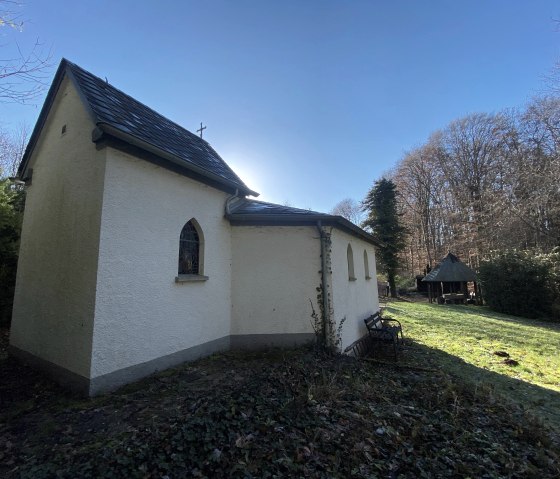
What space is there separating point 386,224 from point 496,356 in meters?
17.6

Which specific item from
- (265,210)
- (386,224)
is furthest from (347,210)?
(265,210)

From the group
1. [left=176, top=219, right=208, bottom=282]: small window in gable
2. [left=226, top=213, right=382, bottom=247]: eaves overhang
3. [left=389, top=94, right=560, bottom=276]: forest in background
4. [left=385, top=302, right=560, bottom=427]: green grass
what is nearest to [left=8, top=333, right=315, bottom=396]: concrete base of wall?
[left=176, top=219, right=208, bottom=282]: small window in gable

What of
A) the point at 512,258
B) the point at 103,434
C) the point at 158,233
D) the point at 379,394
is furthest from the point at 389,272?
the point at 103,434

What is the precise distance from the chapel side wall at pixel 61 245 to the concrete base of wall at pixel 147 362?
0.30 feet

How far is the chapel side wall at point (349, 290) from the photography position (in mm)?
7819

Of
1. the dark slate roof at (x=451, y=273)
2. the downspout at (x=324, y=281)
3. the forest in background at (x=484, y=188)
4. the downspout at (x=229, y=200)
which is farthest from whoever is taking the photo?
the dark slate roof at (x=451, y=273)

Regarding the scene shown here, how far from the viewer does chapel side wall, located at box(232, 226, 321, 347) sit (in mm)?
7410

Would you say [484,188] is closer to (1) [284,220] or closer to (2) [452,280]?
(2) [452,280]

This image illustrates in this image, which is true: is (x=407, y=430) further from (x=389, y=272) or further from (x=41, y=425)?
(x=389, y=272)

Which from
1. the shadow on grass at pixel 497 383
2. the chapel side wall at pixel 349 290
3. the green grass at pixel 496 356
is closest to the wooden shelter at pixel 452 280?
the green grass at pixel 496 356

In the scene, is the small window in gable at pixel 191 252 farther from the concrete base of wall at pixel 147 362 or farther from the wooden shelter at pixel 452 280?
the wooden shelter at pixel 452 280

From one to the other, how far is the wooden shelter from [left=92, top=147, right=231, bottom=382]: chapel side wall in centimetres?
2223

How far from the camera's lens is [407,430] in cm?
411

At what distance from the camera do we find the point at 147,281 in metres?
5.38
